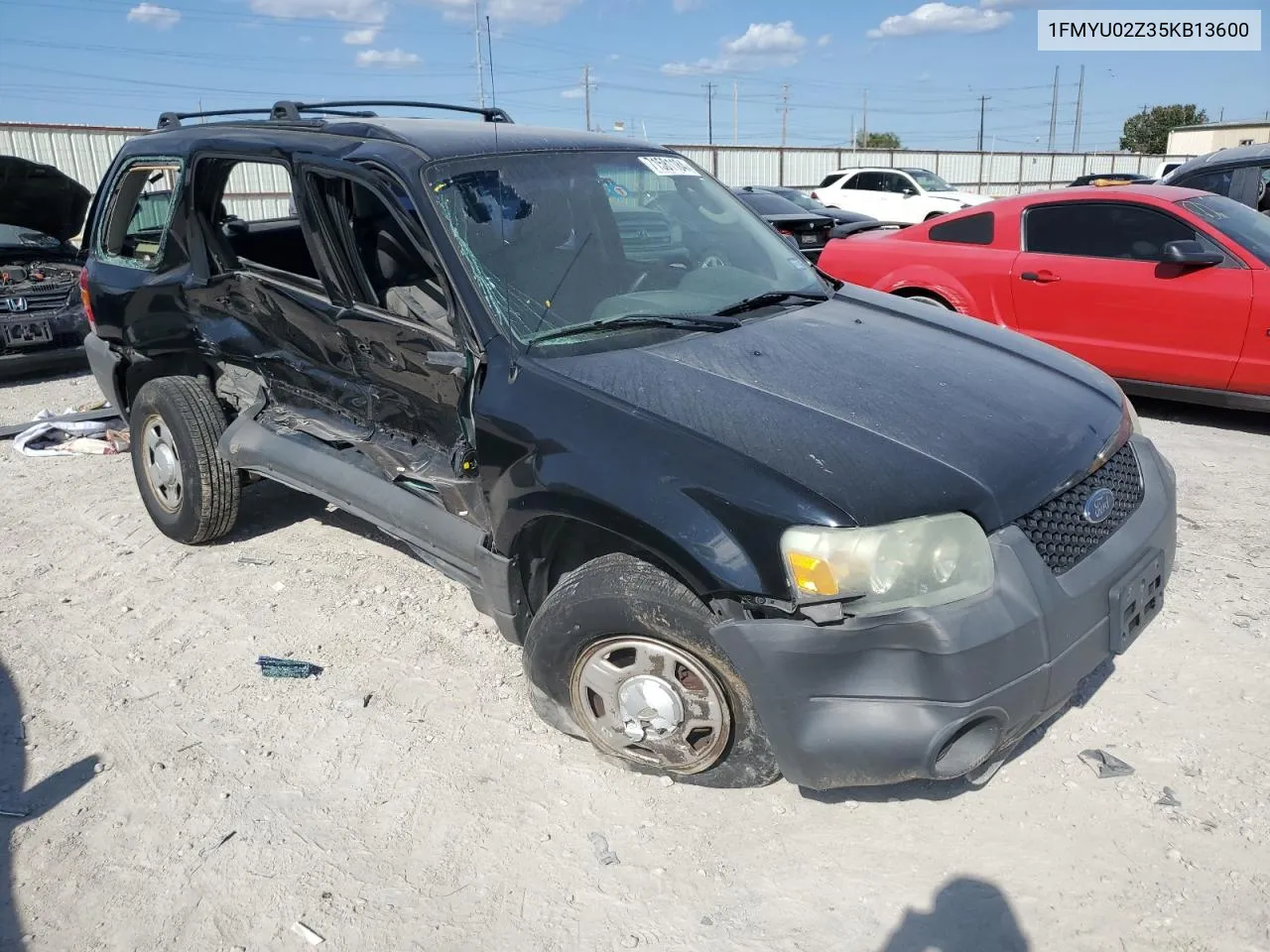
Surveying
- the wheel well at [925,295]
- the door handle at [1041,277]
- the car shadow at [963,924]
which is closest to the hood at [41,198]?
the wheel well at [925,295]

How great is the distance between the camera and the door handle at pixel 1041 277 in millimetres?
6438

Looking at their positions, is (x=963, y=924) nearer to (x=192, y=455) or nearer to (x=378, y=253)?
Answer: (x=378, y=253)

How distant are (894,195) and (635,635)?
18945 millimetres

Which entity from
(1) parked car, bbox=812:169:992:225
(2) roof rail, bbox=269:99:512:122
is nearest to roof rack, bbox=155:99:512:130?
(2) roof rail, bbox=269:99:512:122

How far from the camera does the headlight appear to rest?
2.28 m

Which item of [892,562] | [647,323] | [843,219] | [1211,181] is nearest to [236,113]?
[647,323]

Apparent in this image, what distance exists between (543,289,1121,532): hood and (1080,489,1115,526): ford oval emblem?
0.09 metres

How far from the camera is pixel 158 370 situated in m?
4.80

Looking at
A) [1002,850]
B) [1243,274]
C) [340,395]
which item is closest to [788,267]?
[340,395]

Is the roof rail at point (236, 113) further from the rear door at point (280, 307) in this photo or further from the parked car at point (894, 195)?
the parked car at point (894, 195)

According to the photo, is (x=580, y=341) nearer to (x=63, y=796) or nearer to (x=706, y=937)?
(x=706, y=937)

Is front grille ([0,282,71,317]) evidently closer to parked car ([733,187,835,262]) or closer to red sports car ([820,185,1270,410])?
red sports car ([820,185,1270,410])

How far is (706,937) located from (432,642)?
5.92 ft

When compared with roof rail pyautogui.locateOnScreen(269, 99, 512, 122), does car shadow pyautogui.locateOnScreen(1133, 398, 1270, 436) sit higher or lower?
lower
